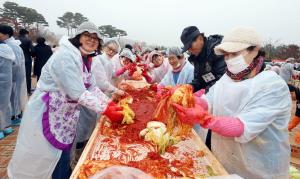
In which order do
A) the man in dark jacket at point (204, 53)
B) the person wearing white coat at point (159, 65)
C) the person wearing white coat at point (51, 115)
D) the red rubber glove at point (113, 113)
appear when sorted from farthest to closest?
the person wearing white coat at point (159, 65) → the man in dark jacket at point (204, 53) → the red rubber glove at point (113, 113) → the person wearing white coat at point (51, 115)

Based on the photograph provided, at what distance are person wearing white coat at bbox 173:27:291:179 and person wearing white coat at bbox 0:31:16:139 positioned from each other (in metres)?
4.79

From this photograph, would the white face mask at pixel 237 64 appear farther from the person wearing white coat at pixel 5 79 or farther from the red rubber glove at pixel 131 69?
the red rubber glove at pixel 131 69

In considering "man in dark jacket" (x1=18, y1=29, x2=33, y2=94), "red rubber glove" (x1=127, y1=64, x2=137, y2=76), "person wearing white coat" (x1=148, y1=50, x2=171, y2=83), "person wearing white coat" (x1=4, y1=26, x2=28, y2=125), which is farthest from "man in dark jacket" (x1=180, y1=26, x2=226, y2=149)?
"man in dark jacket" (x1=18, y1=29, x2=33, y2=94)

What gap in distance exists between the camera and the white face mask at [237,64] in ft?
7.52

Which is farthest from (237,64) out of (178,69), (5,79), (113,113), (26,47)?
(26,47)

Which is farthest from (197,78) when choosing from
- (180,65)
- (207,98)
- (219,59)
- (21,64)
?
(21,64)

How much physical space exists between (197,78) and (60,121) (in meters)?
2.11

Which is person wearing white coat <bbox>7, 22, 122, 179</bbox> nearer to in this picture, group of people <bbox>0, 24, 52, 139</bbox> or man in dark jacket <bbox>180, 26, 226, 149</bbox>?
man in dark jacket <bbox>180, 26, 226, 149</bbox>

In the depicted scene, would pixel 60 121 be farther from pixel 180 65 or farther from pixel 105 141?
pixel 180 65

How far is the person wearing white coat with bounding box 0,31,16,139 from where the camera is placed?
5.84 metres

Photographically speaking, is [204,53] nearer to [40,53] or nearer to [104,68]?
[104,68]

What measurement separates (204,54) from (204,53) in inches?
0.6

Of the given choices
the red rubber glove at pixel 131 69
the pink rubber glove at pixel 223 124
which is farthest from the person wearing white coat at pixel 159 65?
the pink rubber glove at pixel 223 124

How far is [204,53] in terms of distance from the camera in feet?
12.8
